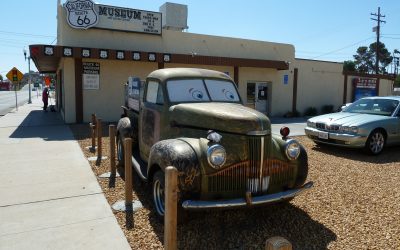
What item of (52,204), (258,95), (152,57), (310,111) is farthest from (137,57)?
(310,111)

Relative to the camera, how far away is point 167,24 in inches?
746

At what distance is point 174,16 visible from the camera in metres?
19.0

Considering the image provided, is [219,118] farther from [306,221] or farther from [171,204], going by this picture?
[306,221]

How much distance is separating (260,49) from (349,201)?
15068 millimetres

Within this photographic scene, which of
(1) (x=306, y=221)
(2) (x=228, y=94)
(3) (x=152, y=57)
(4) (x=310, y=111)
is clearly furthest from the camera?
(4) (x=310, y=111)

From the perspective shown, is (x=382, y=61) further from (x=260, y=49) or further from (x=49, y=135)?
(x=49, y=135)

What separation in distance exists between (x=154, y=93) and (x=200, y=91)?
Result: 0.80 metres

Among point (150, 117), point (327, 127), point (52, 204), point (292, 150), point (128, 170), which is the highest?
point (150, 117)

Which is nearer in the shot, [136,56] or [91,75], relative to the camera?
[136,56]

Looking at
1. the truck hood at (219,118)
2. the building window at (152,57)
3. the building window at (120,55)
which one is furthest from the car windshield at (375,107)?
the building window at (120,55)

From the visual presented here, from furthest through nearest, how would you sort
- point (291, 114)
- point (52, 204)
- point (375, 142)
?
1. point (291, 114)
2. point (375, 142)
3. point (52, 204)

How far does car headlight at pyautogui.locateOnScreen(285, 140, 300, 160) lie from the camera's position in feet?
13.9

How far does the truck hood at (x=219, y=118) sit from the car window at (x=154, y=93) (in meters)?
0.49

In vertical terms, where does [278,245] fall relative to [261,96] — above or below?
below
